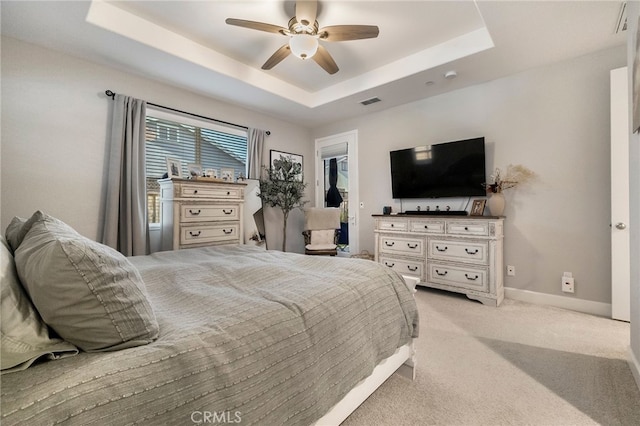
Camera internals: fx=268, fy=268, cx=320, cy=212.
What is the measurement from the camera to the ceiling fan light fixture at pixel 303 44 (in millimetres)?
2250

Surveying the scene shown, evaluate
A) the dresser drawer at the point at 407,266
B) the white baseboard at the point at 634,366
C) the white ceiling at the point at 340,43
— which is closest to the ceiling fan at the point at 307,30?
the white ceiling at the point at 340,43

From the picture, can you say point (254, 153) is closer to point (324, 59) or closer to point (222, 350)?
point (324, 59)

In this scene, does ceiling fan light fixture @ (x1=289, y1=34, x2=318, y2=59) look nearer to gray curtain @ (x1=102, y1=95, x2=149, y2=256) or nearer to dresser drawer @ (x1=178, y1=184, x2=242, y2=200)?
dresser drawer @ (x1=178, y1=184, x2=242, y2=200)

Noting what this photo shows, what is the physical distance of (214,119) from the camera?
3883 mm

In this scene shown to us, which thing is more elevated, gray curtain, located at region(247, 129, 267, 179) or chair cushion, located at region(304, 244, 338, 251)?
gray curtain, located at region(247, 129, 267, 179)

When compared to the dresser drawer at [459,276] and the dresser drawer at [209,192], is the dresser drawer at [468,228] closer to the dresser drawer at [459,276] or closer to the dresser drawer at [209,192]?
the dresser drawer at [459,276]

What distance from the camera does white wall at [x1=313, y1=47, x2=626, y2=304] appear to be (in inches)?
106

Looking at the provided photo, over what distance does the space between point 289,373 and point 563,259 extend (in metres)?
3.37

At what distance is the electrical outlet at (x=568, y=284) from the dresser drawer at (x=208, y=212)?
12.6 feet

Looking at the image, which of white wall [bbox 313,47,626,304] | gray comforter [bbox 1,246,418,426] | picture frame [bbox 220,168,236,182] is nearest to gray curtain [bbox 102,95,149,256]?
picture frame [bbox 220,168,236,182]

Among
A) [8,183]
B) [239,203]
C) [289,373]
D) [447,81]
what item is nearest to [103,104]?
[8,183]

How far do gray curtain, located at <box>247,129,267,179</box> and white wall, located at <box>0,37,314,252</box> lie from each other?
1.36 metres

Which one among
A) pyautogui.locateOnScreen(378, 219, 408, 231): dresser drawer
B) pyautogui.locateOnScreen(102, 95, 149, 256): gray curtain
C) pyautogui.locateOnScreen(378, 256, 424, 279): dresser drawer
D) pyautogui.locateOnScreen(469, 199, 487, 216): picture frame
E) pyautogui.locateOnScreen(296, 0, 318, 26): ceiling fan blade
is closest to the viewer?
pyautogui.locateOnScreen(296, 0, 318, 26): ceiling fan blade

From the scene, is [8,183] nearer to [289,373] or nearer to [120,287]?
[120,287]
